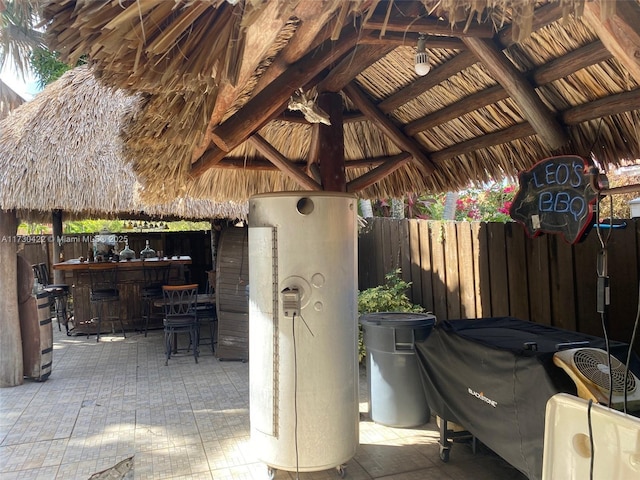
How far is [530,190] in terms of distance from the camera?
12.6 feet

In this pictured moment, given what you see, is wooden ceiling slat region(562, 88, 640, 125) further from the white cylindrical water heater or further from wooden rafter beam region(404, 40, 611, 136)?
the white cylindrical water heater

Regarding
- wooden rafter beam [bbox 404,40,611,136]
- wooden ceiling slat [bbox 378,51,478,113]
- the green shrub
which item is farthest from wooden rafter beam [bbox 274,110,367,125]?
the green shrub

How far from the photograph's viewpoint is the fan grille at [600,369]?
7.22 feet

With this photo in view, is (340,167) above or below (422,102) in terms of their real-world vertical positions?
below

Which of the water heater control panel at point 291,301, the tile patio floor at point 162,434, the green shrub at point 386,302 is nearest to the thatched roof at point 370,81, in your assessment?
the water heater control panel at point 291,301

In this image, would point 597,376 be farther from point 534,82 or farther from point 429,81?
point 429,81

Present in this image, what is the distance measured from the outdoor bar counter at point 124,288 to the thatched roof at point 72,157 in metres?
1.45

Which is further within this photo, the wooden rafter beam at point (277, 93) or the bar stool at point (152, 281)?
the bar stool at point (152, 281)

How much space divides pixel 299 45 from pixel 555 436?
2.09 meters

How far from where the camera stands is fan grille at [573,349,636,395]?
86.6 inches

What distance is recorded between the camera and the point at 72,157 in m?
7.32

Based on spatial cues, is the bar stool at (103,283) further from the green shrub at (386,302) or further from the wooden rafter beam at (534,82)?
the wooden rafter beam at (534,82)

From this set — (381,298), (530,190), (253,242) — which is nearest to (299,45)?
(253,242)

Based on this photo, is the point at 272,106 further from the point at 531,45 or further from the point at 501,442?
the point at 501,442
